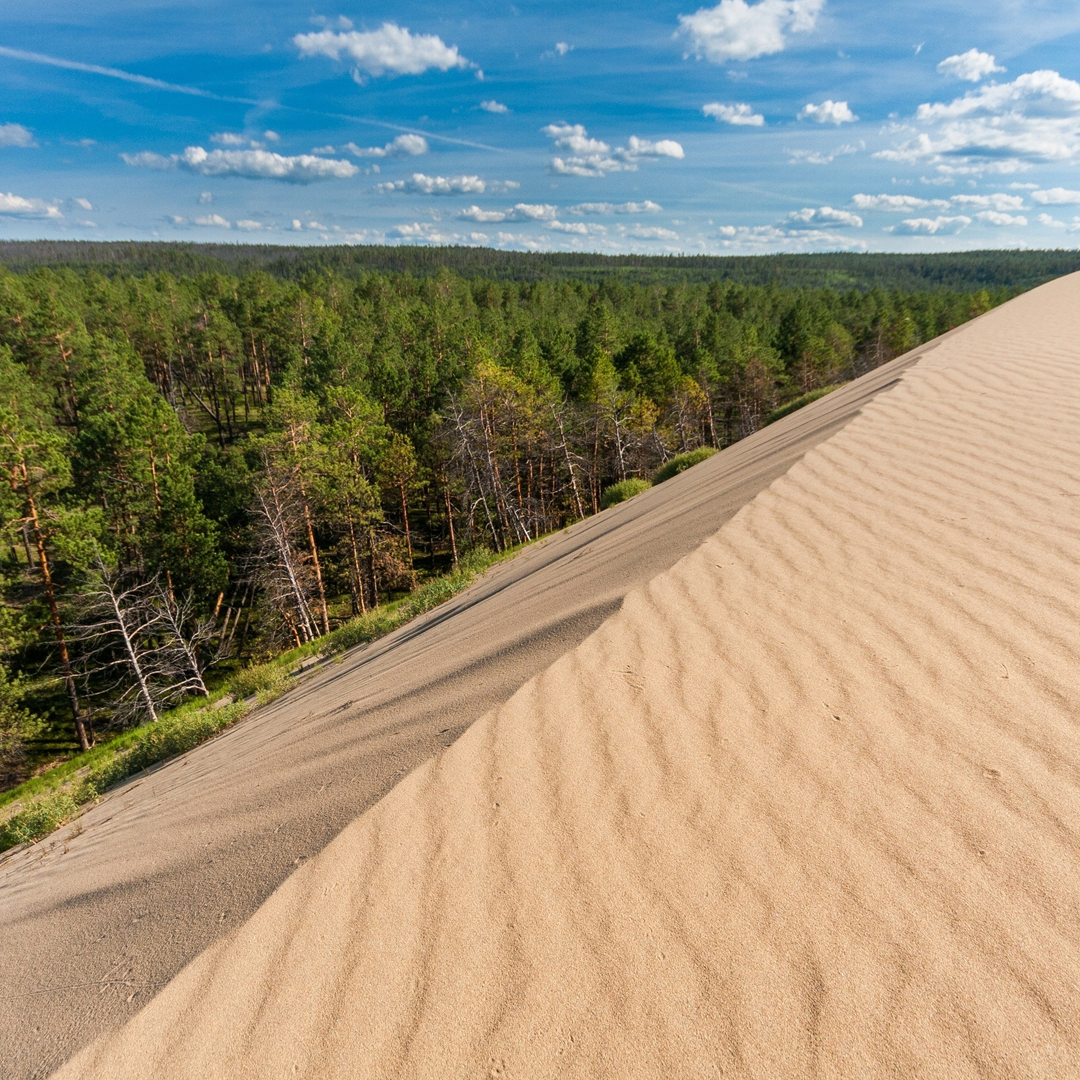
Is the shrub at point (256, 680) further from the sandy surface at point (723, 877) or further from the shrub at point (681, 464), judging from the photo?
the shrub at point (681, 464)

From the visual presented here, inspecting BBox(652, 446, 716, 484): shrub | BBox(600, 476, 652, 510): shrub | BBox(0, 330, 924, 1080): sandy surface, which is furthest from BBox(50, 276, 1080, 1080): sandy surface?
BBox(652, 446, 716, 484): shrub

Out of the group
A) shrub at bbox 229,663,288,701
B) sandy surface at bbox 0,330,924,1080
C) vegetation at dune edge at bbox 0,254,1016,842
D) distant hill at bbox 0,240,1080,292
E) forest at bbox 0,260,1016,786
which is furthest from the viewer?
distant hill at bbox 0,240,1080,292

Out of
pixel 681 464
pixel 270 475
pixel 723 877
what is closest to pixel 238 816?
pixel 723 877

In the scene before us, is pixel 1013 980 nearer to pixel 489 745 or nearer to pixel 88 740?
pixel 489 745

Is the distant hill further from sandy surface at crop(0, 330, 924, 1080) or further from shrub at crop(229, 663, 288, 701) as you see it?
sandy surface at crop(0, 330, 924, 1080)

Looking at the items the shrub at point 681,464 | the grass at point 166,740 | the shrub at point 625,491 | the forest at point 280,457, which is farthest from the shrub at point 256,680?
the shrub at point 681,464
